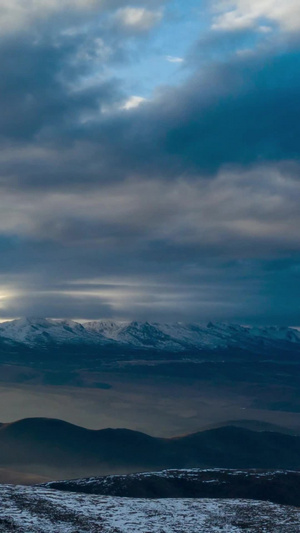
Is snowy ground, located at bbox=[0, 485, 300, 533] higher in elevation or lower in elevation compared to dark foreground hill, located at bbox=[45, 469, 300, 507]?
higher

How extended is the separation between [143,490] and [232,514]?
61.6 m

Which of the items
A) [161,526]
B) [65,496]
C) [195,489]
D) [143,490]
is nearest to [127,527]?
[161,526]

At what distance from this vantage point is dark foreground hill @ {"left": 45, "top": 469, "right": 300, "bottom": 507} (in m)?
130

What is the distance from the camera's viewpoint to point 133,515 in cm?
7012

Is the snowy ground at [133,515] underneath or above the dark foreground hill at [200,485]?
above

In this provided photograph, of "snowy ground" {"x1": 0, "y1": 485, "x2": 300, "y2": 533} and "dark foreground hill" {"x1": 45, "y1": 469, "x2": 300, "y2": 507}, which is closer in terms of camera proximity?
"snowy ground" {"x1": 0, "y1": 485, "x2": 300, "y2": 533}

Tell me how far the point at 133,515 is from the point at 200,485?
242ft

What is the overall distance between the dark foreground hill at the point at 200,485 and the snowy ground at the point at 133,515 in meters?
49.8

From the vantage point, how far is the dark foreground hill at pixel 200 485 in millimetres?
129500

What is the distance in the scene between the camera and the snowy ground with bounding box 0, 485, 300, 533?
208 feet

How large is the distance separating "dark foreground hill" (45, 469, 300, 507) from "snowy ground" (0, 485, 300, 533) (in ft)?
163

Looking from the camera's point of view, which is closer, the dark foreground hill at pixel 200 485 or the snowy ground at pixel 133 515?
the snowy ground at pixel 133 515

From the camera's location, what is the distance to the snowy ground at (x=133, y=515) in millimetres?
63438

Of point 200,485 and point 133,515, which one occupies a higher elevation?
point 133,515
